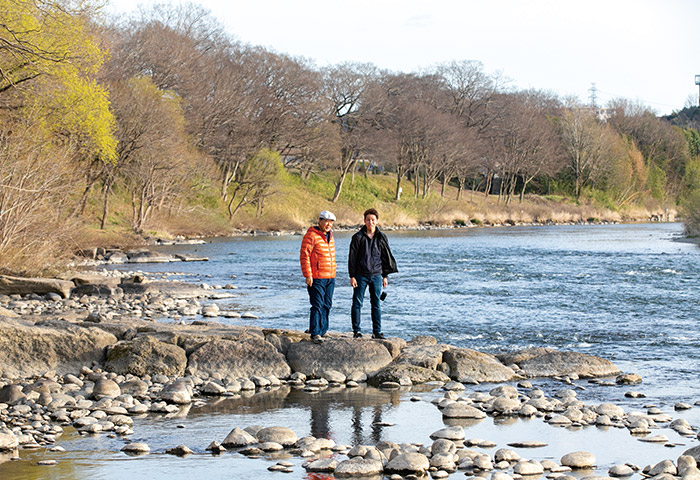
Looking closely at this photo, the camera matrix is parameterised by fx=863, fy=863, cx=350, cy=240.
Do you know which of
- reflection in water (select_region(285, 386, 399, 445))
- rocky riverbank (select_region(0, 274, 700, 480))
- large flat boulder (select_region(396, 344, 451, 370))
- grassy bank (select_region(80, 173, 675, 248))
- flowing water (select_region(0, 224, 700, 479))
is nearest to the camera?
rocky riverbank (select_region(0, 274, 700, 480))

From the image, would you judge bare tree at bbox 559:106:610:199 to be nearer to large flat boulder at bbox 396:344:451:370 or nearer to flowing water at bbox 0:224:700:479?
flowing water at bbox 0:224:700:479

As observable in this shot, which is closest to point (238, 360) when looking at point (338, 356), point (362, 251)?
point (338, 356)

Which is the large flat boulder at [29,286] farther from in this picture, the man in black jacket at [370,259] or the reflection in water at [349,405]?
the reflection in water at [349,405]

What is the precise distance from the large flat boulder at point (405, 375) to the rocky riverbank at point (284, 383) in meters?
0.02

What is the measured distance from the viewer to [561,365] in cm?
1260

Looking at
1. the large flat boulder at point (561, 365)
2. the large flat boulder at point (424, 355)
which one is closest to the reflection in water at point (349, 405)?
the large flat boulder at point (424, 355)

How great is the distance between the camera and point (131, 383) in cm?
1107

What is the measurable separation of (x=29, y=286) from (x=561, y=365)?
1422 centimetres

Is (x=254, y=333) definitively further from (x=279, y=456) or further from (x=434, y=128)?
(x=434, y=128)

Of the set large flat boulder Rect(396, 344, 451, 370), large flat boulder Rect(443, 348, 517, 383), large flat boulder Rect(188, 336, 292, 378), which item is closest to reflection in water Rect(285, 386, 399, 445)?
large flat boulder Rect(188, 336, 292, 378)

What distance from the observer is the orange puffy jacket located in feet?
41.2

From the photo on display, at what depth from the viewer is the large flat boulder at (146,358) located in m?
11.8

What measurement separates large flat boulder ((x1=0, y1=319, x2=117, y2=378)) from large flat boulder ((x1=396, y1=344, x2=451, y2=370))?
429 centimetres

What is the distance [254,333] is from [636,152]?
10351 cm
